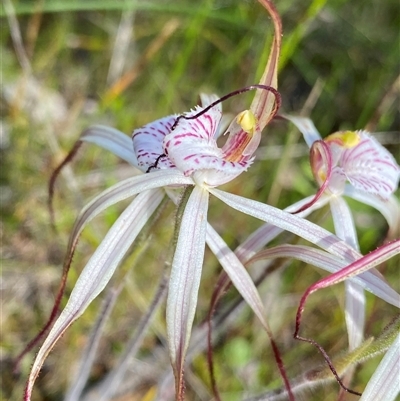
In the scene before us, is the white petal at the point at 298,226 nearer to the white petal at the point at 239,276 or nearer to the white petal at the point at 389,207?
the white petal at the point at 239,276

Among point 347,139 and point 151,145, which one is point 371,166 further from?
point 151,145

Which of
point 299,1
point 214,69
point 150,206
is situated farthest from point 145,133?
point 299,1

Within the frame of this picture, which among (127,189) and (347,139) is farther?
(347,139)

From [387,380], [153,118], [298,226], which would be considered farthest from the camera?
[153,118]

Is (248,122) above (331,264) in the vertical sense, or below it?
above

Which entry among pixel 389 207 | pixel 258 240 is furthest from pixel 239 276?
pixel 389 207

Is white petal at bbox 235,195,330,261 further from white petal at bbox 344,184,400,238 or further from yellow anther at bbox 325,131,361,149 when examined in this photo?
white petal at bbox 344,184,400,238

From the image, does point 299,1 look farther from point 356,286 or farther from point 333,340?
point 356,286
